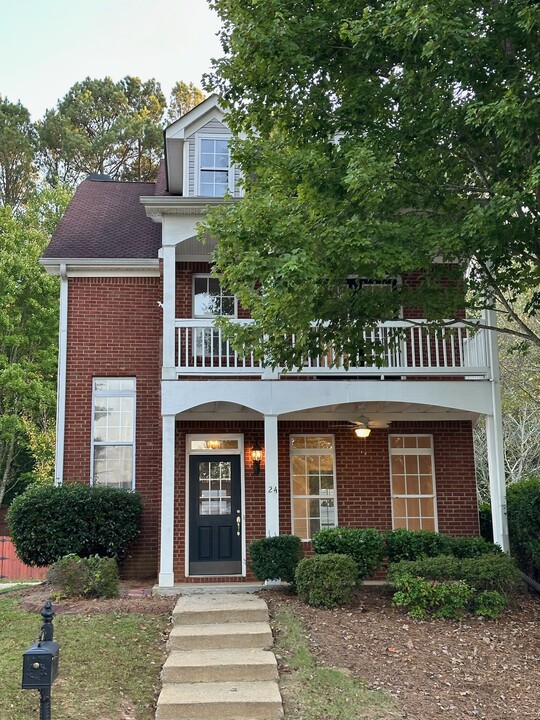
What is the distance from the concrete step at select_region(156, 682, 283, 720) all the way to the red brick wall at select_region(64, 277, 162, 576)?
6783 millimetres

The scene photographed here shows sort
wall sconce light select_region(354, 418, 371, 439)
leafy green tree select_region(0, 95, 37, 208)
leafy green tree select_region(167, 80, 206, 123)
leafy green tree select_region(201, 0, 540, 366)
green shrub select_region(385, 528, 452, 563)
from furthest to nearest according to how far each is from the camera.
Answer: leafy green tree select_region(167, 80, 206, 123), leafy green tree select_region(0, 95, 37, 208), wall sconce light select_region(354, 418, 371, 439), green shrub select_region(385, 528, 452, 563), leafy green tree select_region(201, 0, 540, 366)

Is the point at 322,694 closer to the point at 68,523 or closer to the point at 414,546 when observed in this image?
the point at 414,546

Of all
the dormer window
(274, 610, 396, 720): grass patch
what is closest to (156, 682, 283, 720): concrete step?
(274, 610, 396, 720): grass patch

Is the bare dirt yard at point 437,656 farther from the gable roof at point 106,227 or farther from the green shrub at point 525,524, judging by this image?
the gable roof at point 106,227

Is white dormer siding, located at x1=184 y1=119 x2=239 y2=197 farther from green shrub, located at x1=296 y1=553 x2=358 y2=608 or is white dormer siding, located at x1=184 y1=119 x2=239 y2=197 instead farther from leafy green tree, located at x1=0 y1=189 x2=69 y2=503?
leafy green tree, located at x1=0 y1=189 x2=69 y2=503

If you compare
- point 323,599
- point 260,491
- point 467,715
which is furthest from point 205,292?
point 467,715

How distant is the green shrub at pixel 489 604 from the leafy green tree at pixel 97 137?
2847cm

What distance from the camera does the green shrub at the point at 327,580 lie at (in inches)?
375

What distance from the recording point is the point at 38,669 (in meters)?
5.03

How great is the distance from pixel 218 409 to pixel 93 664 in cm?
597

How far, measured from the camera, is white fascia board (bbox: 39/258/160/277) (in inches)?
545

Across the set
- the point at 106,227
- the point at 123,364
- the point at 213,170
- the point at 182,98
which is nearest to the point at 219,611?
the point at 123,364

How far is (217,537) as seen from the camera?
13.0 m

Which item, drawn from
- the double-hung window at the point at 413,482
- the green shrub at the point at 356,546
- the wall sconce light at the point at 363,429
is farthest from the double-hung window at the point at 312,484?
the green shrub at the point at 356,546
